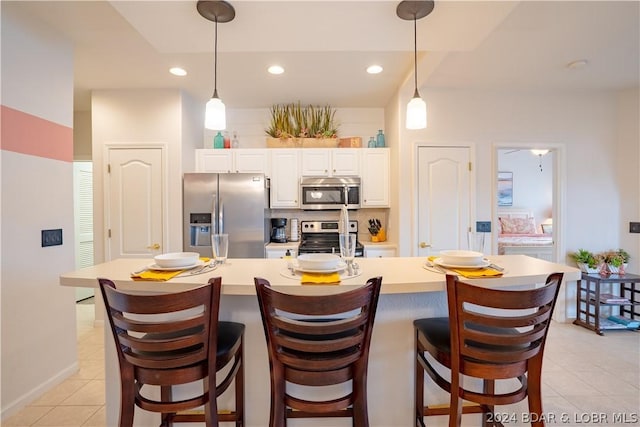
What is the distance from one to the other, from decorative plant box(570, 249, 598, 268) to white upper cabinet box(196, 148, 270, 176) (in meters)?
3.67

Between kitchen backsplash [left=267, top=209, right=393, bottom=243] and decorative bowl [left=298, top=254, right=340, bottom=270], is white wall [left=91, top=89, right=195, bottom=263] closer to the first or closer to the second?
kitchen backsplash [left=267, top=209, right=393, bottom=243]

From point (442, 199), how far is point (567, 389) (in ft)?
6.17

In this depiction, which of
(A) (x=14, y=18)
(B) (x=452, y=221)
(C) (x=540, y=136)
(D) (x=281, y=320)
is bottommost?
(D) (x=281, y=320)

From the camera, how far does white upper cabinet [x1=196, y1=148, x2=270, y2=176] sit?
12.1 ft

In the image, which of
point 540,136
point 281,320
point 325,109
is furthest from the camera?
point 325,109

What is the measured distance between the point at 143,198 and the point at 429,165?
10.4 feet

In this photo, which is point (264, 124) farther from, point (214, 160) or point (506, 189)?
point (506, 189)

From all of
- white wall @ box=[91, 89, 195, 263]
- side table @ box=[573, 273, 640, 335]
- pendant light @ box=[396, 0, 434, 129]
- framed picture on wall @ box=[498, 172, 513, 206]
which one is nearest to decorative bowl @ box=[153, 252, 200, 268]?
pendant light @ box=[396, 0, 434, 129]

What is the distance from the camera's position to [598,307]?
319cm

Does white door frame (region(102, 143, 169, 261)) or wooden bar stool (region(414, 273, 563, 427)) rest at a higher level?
white door frame (region(102, 143, 169, 261))

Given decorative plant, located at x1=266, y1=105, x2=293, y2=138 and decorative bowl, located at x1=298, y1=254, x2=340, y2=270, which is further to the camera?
decorative plant, located at x1=266, y1=105, x2=293, y2=138

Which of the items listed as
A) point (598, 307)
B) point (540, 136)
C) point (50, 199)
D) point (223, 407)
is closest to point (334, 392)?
point (223, 407)

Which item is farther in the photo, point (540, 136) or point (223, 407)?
point (540, 136)

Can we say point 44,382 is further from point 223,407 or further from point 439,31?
point 439,31
